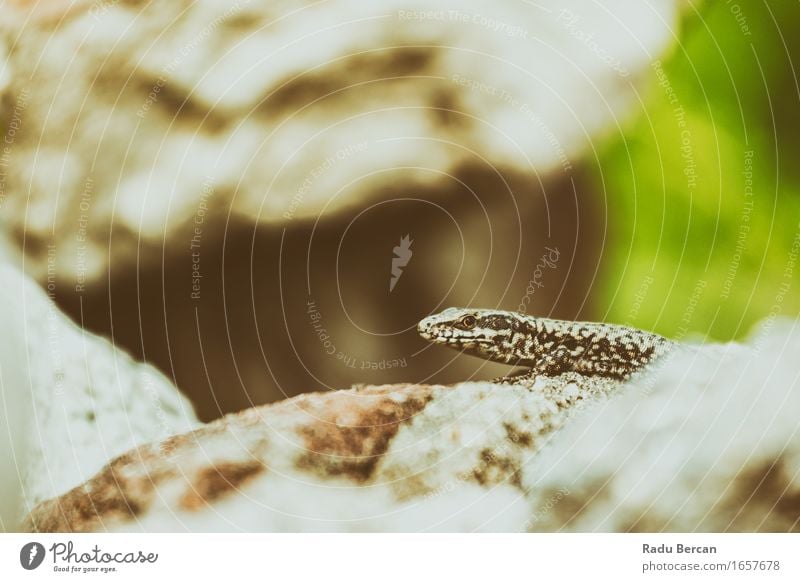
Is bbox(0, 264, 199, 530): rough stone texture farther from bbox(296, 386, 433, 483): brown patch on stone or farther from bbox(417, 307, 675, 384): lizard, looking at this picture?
bbox(417, 307, 675, 384): lizard

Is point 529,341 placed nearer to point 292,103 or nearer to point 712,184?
point 712,184

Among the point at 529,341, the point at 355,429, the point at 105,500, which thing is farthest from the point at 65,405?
the point at 529,341

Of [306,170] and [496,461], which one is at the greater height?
[306,170]

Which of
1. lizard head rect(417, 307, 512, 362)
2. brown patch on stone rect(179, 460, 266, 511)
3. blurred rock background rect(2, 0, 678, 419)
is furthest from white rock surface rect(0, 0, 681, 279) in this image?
brown patch on stone rect(179, 460, 266, 511)
